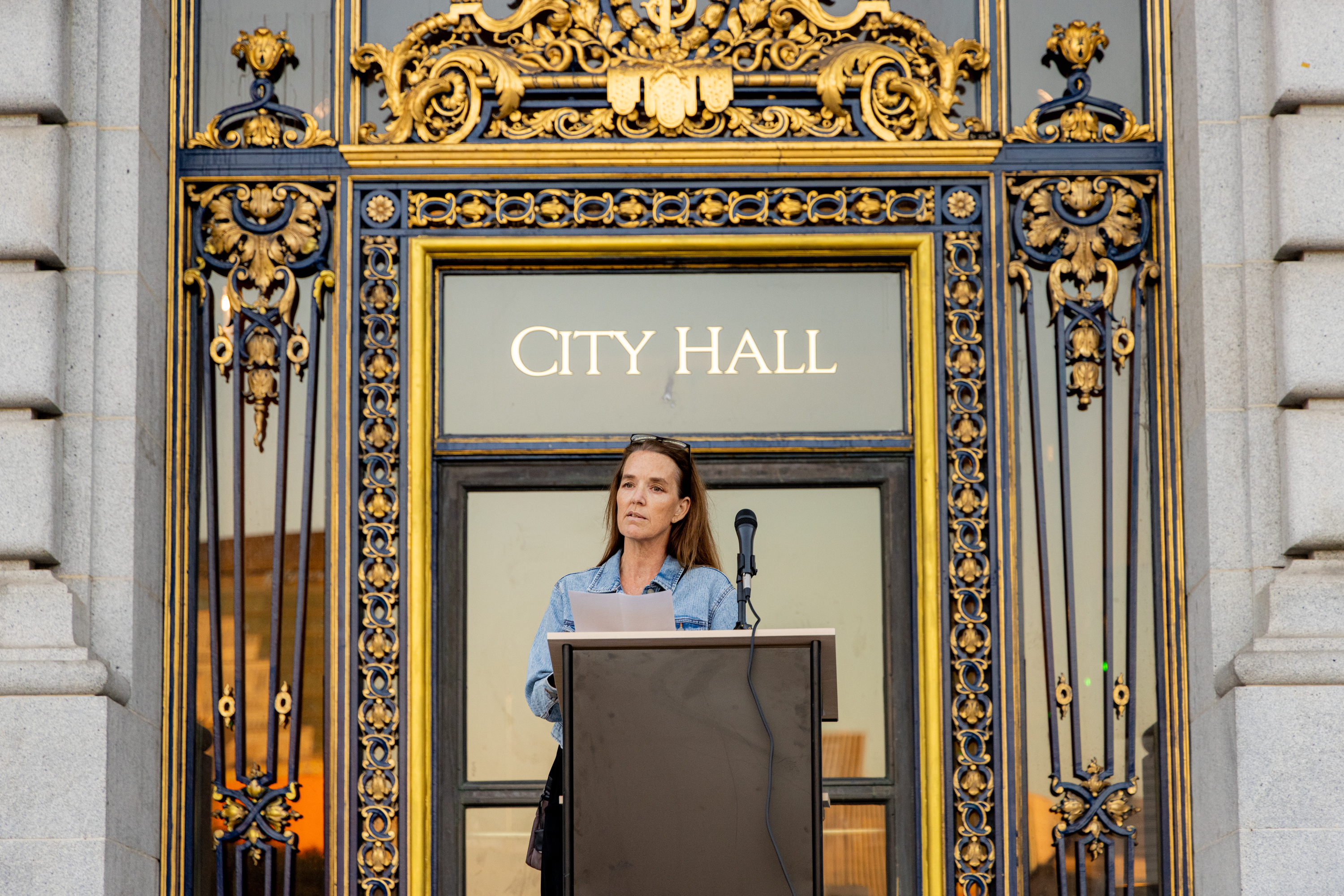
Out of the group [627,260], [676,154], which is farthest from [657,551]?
[676,154]

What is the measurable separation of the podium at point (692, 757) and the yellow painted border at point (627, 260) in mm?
2284

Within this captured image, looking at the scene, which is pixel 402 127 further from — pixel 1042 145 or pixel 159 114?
pixel 1042 145

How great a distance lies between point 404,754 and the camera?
8.56 metres

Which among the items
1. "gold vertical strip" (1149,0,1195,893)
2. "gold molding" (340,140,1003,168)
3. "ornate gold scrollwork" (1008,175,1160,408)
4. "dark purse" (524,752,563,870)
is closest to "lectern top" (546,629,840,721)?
"dark purse" (524,752,563,870)

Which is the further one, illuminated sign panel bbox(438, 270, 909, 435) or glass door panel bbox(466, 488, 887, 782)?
illuminated sign panel bbox(438, 270, 909, 435)

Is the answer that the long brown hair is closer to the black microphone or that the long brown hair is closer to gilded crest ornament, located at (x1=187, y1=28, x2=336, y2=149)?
the black microphone

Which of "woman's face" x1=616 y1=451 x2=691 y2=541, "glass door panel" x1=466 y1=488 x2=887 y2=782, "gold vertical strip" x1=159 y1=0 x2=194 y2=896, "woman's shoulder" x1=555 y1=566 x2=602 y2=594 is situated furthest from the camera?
"glass door panel" x1=466 y1=488 x2=887 y2=782

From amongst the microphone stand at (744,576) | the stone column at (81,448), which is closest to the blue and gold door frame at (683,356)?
the stone column at (81,448)

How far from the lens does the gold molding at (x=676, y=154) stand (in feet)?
29.5

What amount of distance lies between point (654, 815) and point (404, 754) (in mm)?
2437

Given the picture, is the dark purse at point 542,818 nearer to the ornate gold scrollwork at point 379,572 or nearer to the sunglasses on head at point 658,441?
the ornate gold scrollwork at point 379,572

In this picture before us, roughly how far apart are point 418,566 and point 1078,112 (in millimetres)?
3750

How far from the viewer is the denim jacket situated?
24.2ft

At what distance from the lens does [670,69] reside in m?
9.12
